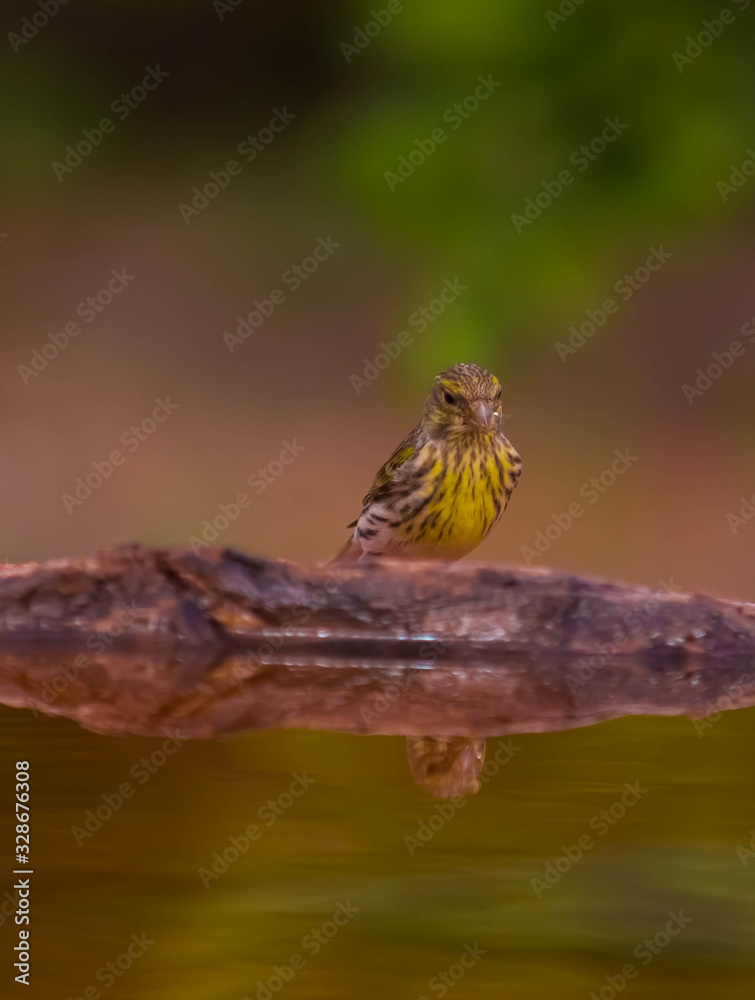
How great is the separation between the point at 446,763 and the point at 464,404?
2.81 m

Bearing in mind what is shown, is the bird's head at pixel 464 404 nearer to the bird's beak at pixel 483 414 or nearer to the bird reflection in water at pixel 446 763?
the bird's beak at pixel 483 414

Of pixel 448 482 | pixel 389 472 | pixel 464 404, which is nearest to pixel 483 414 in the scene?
pixel 464 404

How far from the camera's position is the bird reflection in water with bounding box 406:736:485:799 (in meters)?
2.83

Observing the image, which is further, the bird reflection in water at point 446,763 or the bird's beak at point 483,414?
the bird's beak at point 483,414

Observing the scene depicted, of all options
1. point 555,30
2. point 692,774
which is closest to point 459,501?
point 555,30

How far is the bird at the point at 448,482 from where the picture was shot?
5.42 meters

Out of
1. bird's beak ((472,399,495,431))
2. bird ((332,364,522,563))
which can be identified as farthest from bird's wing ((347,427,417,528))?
bird's beak ((472,399,495,431))

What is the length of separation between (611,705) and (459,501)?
1691 millimetres

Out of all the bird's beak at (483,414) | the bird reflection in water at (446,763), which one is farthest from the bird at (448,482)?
the bird reflection in water at (446,763)

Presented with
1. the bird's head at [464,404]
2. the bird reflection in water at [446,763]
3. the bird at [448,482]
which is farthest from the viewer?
the bird's head at [464,404]

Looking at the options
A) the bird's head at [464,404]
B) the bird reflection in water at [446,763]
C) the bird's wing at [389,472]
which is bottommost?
the bird reflection in water at [446,763]

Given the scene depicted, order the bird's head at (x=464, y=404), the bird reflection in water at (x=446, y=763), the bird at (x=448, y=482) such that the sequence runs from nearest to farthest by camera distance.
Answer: the bird reflection in water at (x=446, y=763) < the bird at (x=448, y=482) < the bird's head at (x=464, y=404)

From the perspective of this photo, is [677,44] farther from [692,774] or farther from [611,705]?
[692,774]

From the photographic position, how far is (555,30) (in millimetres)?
4504
